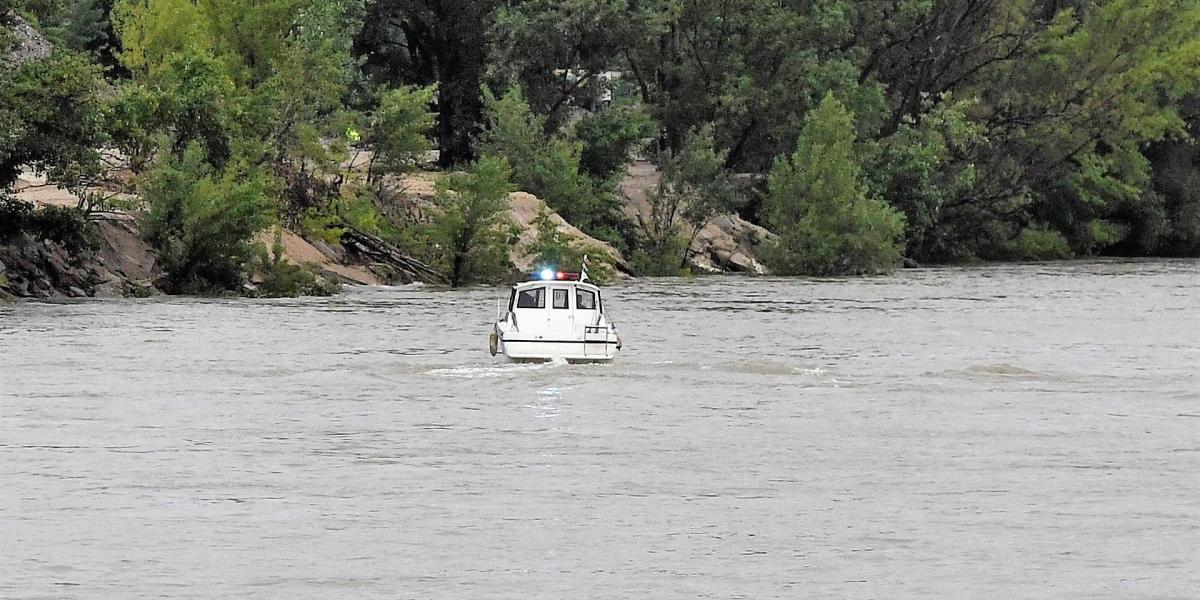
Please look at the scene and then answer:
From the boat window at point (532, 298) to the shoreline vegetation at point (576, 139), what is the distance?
15475mm

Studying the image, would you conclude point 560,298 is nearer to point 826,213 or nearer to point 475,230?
point 475,230

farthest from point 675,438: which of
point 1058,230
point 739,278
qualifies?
point 1058,230

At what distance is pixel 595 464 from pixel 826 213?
49940mm

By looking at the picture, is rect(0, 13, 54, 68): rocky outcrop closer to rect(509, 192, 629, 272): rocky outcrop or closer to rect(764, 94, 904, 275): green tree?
rect(509, 192, 629, 272): rocky outcrop

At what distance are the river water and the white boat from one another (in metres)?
0.69

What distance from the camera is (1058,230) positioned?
95250 mm

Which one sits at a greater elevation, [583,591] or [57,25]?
[57,25]

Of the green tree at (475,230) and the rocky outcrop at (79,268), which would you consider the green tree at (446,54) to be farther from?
the rocky outcrop at (79,268)

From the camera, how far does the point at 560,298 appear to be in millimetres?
33562

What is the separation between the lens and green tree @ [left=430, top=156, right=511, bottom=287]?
59.0 m

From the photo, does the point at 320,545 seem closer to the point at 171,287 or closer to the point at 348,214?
the point at 171,287

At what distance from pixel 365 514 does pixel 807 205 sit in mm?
54292

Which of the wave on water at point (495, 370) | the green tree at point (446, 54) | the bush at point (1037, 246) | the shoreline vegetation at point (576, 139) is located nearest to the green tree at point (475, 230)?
the shoreline vegetation at point (576, 139)

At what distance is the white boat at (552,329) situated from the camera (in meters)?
32.6
